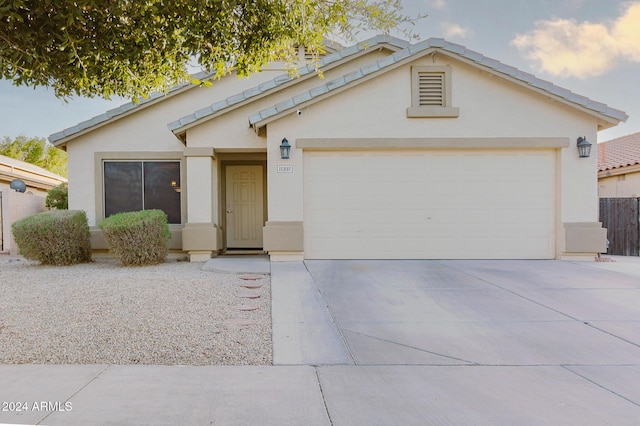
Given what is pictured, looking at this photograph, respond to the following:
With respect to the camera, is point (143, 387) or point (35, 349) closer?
point (143, 387)

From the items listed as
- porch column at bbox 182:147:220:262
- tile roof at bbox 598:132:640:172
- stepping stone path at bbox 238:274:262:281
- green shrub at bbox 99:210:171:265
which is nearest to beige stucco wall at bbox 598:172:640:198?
tile roof at bbox 598:132:640:172

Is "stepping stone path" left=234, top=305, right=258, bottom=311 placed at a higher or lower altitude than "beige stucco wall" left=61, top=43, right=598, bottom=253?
lower

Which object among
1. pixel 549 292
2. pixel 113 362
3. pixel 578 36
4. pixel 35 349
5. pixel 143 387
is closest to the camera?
pixel 143 387

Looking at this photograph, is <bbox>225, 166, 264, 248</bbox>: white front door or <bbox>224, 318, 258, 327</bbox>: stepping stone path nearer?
<bbox>224, 318, 258, 327</bbox>: stepping stone path

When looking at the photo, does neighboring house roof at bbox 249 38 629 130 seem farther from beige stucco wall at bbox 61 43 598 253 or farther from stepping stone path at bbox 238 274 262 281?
stepping stone path at bbox 238 274 262 281

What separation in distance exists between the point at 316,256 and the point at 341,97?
374cm

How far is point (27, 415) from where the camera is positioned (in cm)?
256

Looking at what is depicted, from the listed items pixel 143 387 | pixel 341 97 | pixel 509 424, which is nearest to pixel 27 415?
pixel 143 387

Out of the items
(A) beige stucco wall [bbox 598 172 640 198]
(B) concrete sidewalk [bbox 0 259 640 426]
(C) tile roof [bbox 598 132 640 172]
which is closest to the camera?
(B) concrete sidewalk [bbox 0 259 640 426]

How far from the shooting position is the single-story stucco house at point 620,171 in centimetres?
1323

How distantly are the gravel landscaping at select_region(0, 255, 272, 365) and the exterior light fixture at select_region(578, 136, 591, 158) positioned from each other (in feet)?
24.9

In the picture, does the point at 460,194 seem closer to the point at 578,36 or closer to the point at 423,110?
the point at 423,110

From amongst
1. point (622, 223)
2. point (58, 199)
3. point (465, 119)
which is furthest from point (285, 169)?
point (622, 223)

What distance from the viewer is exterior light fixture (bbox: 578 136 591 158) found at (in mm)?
8658
